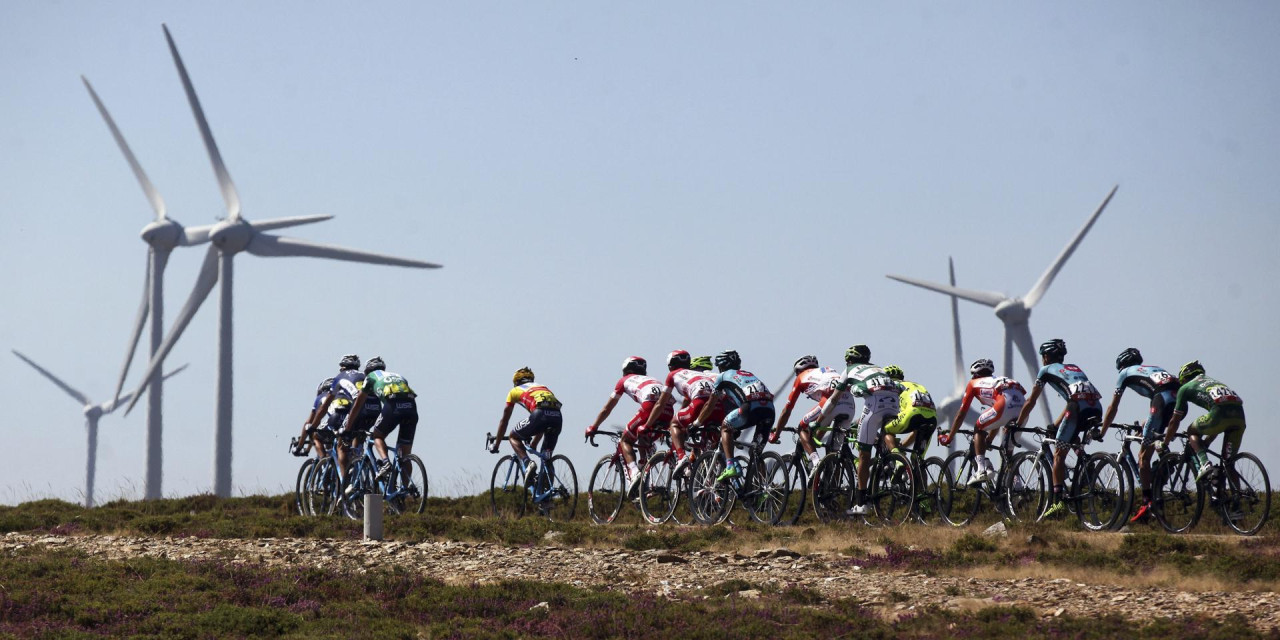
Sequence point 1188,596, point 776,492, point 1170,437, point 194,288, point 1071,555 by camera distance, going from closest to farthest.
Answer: point 1188,596 → point 1071,555 → point 1170,437 → point 776,492 → point 194,288

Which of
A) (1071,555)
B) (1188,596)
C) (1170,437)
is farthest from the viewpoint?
(1170,437)

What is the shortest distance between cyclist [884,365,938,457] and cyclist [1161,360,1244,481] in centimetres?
282

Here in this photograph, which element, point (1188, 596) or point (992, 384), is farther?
point (992, 384)

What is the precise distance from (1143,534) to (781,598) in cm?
439

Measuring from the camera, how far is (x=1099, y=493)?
650 inches

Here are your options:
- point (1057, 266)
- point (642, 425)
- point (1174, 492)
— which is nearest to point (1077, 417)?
point (1174, 492)

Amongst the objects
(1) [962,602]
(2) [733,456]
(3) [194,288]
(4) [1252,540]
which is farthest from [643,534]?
(3) [194,288]

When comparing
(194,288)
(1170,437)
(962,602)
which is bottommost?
(962,602)

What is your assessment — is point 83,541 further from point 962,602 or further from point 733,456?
point 962,602

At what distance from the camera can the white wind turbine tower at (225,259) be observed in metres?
42.2

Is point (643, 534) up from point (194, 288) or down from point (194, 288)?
down

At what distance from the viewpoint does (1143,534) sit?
14797mm

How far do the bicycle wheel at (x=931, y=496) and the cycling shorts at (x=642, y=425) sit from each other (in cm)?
362

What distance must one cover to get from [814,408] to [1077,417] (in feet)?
10.8
